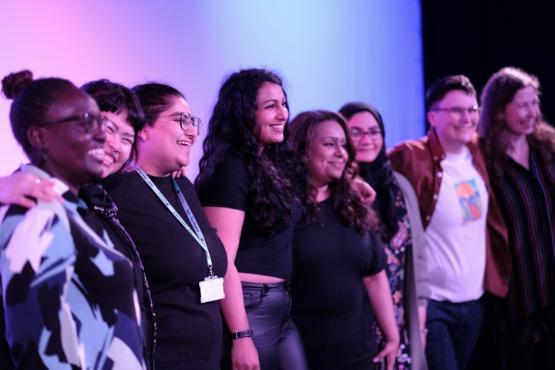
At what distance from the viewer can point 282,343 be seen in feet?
8.94

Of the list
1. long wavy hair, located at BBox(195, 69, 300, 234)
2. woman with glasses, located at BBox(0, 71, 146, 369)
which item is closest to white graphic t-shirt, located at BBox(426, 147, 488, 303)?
long wavy hair, located at BBox(195, 69, 300, 234)

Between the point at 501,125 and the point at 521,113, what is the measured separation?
0.37ft

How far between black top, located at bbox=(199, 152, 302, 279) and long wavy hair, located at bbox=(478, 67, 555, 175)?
5.08 feet

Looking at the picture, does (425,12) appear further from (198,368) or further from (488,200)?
(198,368)

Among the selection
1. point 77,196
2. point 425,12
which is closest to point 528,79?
point 425,12

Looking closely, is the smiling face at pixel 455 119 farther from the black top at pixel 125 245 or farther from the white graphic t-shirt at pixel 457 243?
the black top at pixel 125 245

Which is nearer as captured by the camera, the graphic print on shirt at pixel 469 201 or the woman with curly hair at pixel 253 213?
the woman with curly hair at pixel 253 213

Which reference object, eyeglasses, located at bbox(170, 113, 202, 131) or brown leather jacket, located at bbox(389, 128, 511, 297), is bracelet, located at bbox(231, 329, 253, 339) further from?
brown leather jacket, located at bbox(389, 128, 511, 297)

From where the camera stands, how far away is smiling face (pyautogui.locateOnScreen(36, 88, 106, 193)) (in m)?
1.72

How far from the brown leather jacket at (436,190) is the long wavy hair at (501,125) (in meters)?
0.08

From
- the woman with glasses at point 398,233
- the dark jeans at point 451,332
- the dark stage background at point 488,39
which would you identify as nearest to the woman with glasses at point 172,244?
the woman with glasses at point 398,233

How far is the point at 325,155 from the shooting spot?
312 centimetres

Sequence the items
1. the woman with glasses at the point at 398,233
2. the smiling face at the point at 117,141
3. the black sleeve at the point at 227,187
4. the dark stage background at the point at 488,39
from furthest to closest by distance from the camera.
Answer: the dark stage background at the point at 488,39
the woman with glasses at the point at 398,233
the black sleeve at the point at 227,187
the smiling face at the point at 117,141

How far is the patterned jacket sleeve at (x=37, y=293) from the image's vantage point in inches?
63.4
